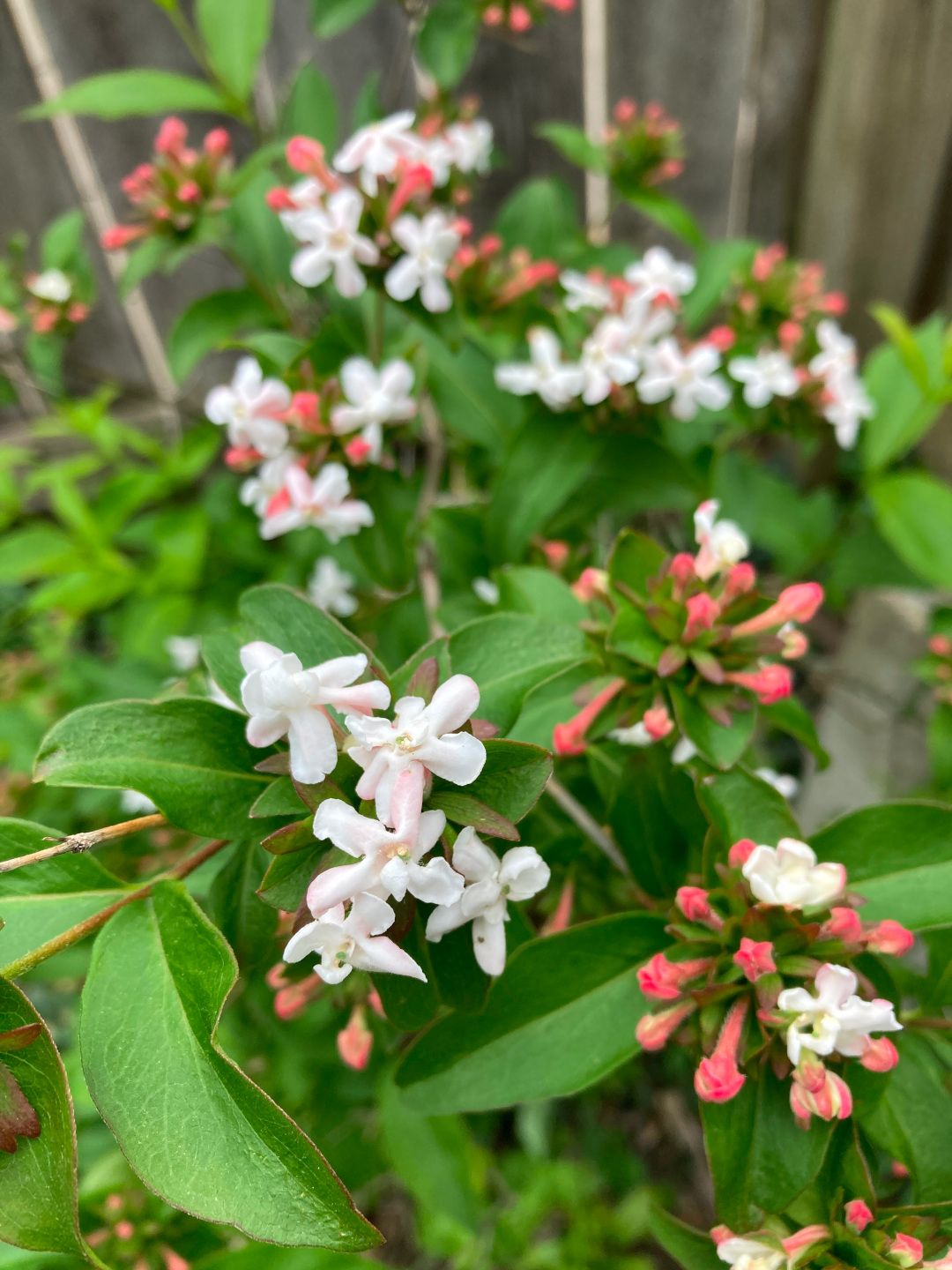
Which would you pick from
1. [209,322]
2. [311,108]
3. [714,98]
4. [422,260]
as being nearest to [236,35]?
[311,108]

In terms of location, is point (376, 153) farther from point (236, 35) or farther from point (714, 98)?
point (714, 98)

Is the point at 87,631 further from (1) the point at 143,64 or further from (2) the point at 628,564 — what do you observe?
(2) the point at 628,564

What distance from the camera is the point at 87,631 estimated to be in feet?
8.47

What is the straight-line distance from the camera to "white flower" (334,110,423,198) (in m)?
0.96

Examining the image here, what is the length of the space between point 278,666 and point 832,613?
218 centimetres

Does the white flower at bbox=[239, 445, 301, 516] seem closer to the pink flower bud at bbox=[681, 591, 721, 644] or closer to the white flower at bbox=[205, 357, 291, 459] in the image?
the white flower at bbox=[205, 357, 291, 459]

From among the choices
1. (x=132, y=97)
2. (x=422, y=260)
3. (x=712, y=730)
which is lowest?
(x=712, y=730)

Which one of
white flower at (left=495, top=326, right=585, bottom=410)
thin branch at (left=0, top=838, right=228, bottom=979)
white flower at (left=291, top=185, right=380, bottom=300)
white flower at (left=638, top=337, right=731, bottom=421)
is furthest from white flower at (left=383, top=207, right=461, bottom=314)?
thin branch at (left=0, top=838, right=228, bottom=979)

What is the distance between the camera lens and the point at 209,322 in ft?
4.50

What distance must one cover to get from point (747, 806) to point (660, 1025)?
0.66 feet

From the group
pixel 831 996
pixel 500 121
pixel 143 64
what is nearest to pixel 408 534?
pixel 831 996

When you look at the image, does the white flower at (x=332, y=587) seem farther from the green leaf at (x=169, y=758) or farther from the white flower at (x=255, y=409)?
the green leaf at (x=169, y=758)

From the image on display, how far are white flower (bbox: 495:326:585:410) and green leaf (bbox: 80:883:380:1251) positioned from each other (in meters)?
0.78

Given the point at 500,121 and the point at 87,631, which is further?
the point at 87,631
